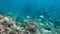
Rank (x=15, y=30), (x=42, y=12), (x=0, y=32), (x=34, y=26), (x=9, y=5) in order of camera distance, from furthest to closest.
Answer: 1. (x=9, y=5)
2. (x=42, y=12)
3. (x=34, y=26)
4. (x=15, y=30)
5. (x=0, y=32)

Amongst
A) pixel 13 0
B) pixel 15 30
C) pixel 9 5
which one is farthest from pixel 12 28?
pixel 13 0

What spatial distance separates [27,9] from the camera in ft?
29.5

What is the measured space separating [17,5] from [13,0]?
58 cm

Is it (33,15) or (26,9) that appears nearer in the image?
(33,15)

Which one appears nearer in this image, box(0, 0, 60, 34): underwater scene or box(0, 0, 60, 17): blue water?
box(0, 0, 60, 34): underwater scene

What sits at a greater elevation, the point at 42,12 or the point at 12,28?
the point at 42,12

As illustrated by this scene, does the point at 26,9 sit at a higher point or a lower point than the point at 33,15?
higher

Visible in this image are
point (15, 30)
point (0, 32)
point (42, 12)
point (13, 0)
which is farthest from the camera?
point (13, 0)

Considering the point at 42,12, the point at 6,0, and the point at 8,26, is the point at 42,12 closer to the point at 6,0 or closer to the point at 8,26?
the point at 6,0

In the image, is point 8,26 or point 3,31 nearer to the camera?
point 3,31

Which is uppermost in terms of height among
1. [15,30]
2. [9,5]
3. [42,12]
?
[9,5]

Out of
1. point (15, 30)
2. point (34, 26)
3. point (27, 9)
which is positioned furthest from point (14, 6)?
point (15, 30)

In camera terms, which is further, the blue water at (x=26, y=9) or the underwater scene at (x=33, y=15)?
the blue water at (x=26, y=9)

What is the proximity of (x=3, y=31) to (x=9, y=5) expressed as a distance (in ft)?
23.2
